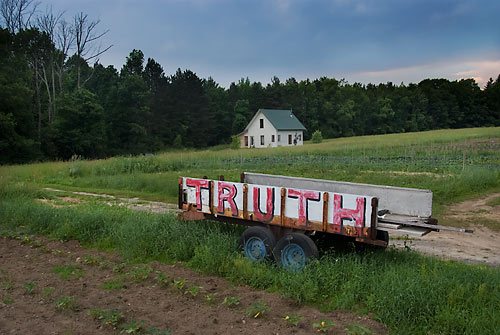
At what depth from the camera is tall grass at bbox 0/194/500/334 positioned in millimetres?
5250

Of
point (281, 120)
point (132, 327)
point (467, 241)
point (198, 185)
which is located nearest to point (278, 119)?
point (281, 120)

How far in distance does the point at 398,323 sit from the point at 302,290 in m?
1.32

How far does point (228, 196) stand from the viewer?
7926 mm

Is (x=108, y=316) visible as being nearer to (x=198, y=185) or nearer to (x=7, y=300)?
(x=7, y=300)

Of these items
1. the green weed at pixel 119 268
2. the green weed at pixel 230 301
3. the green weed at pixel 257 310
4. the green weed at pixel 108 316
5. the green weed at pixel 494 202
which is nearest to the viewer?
the green weed at pixel 108 316

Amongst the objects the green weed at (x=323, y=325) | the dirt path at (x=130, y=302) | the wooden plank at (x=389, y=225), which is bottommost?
the dirt path at (x=130, y=302)

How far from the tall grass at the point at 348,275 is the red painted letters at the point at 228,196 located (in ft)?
1.63

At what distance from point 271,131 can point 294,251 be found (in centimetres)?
5800

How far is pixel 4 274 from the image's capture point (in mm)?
7395

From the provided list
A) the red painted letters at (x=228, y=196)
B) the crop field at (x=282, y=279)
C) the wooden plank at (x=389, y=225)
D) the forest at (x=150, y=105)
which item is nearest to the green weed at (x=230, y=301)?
the crop field at (x=282, y=279)

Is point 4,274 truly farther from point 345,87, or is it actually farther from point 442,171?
point 345,87

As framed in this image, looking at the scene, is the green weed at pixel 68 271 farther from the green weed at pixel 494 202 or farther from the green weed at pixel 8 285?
the green weed at pixel 494 202

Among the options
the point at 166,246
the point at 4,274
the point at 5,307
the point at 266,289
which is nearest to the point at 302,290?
the point at 266,289

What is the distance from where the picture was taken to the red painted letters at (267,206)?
7.40m
